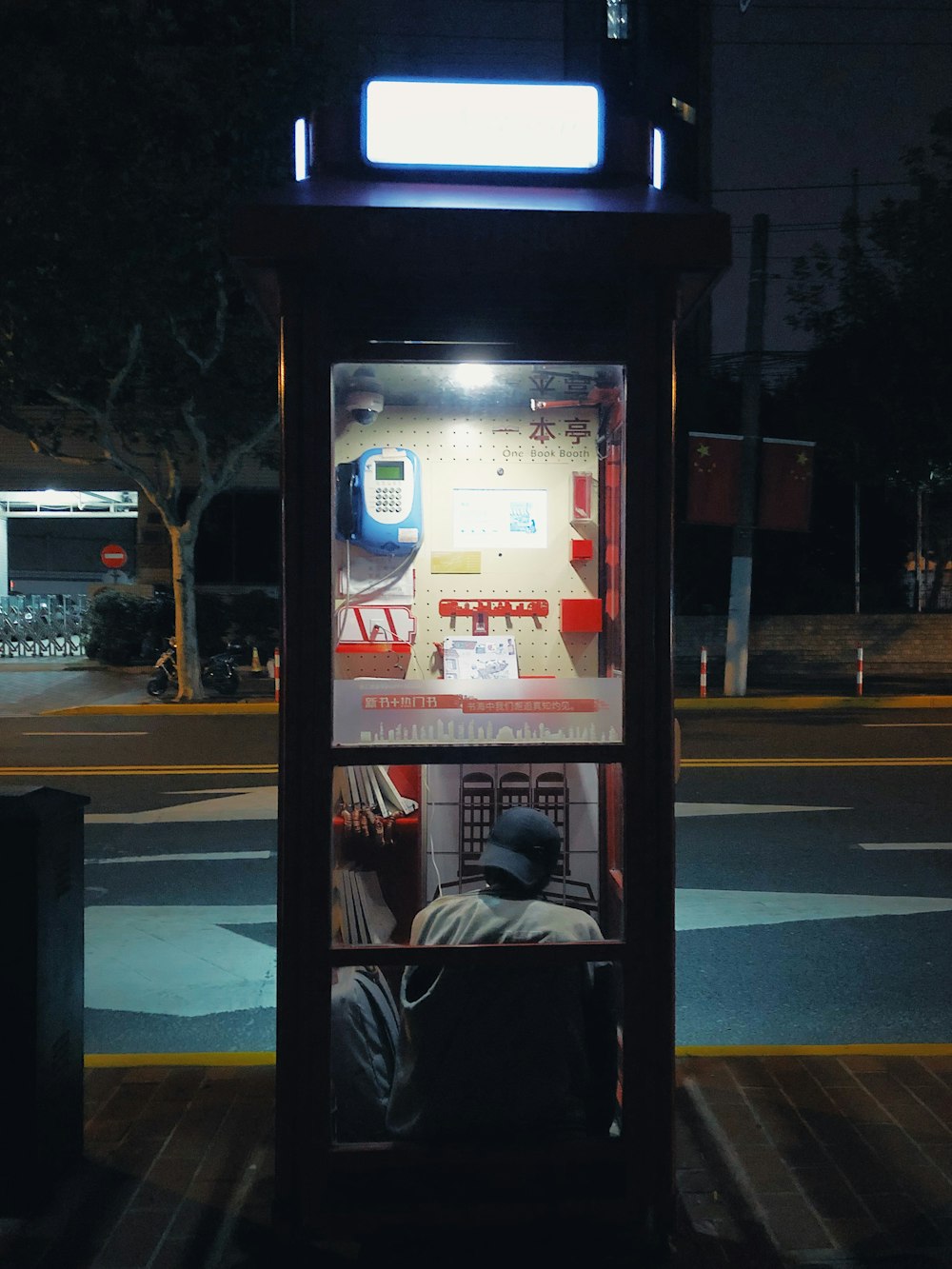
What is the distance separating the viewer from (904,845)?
754 centimetres

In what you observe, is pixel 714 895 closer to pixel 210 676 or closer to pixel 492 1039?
pixel 492 1039

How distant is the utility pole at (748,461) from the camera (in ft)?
56.6

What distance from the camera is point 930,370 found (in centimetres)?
1894

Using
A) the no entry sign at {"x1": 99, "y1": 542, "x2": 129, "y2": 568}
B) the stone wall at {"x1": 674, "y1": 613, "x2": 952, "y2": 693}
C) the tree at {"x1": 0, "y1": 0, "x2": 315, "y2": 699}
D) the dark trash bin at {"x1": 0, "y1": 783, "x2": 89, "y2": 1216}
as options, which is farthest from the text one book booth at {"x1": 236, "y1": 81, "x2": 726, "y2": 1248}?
the no entry sign at {"x1": 99, "y1": 542, "x2": 129, "y2": 568}

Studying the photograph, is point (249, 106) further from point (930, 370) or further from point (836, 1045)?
point (836, 1045)

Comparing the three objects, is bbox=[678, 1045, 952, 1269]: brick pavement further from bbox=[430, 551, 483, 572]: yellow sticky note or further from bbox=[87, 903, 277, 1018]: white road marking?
bbox=[87, 903, 277, 1018]: white road marking

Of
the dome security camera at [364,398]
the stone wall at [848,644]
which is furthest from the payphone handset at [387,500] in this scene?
the stone wall at [848,644]

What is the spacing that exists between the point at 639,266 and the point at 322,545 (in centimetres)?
112

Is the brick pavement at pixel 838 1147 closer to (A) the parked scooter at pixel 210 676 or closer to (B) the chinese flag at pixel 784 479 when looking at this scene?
(A) the parked scooter at pixel 210 676

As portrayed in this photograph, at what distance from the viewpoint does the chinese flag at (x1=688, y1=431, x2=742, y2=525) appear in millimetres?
17375

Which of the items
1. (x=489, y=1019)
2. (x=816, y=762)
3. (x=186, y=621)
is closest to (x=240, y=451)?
(x=186, y=621)

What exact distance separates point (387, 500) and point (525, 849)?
1.27m

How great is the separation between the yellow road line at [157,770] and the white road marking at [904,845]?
18.2 feet

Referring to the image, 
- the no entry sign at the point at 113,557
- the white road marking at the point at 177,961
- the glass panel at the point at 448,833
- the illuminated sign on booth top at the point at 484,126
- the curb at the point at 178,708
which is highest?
the illuminated sign on booth top at the point at 484,126
